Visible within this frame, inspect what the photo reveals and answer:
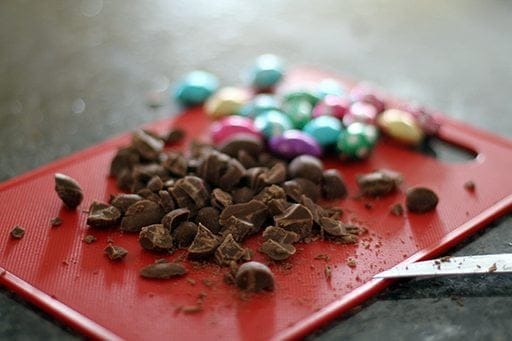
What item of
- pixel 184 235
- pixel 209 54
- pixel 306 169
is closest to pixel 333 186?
pixel 306 169

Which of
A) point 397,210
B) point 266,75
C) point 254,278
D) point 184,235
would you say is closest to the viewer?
point 254,278

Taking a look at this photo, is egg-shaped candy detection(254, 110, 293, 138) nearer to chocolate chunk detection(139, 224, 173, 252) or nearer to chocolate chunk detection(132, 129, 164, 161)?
chocolate chunk detection(132, 129, 164, 161)

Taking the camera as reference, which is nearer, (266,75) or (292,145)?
(292,145)

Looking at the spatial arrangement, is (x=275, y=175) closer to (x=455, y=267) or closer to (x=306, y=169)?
(x=306, y=169)

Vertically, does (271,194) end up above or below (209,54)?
above

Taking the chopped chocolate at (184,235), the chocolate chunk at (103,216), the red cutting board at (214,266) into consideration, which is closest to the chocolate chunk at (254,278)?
the red cutting board at (214,266)

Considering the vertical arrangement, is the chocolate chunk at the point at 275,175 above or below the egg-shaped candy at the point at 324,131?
above

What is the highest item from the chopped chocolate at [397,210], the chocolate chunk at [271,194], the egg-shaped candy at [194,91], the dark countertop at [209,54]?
the chocolate chunk at [271,194]

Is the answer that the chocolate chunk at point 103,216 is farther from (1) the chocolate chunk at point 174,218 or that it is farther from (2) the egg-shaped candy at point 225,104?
(2) the egg-shaped candy at point 225,104
